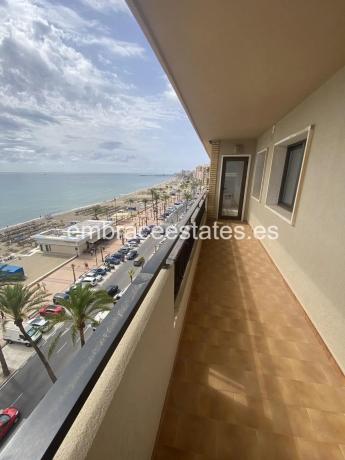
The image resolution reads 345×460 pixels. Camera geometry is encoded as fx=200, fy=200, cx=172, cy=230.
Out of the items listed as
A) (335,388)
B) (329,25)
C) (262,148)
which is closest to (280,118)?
(262,148)

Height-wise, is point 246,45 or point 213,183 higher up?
point 246,45

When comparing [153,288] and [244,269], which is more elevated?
[153,288]

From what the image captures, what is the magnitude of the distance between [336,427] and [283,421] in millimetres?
340

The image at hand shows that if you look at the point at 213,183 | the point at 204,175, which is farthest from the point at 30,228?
the point at 213,183

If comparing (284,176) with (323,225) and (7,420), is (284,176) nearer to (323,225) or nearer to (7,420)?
(323,225)

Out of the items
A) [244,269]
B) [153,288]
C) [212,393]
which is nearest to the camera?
[153,288]

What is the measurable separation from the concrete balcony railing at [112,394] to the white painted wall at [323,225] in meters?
1.63

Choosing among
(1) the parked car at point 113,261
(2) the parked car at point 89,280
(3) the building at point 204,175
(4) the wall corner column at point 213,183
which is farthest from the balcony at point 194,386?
(1) the parked car at point 113,261

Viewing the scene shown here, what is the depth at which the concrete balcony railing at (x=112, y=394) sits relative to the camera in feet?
1.37

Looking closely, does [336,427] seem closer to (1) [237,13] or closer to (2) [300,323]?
(2) [300,323]

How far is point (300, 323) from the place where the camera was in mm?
2211

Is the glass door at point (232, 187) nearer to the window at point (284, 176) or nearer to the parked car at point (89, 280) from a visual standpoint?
the window at point (284, 176)

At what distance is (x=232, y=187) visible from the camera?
6441mm

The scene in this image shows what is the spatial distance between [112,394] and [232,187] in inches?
255
